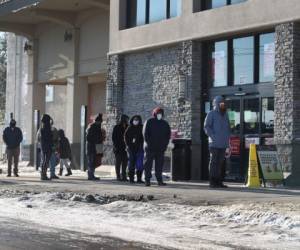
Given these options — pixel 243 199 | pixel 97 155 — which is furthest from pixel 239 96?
pixel 243 199

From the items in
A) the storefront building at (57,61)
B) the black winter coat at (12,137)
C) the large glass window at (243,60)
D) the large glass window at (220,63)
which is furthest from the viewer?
the storefront building at (57,61)

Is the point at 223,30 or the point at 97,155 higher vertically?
the point at 223,30

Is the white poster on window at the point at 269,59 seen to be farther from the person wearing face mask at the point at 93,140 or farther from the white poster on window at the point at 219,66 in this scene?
the person wearing face mask at the point at 93,140

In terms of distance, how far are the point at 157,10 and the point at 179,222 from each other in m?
12.2

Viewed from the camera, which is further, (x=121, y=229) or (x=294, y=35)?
(x=294, y=35)

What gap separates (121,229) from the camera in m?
10.5

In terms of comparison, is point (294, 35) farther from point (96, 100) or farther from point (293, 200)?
point (96, 100)

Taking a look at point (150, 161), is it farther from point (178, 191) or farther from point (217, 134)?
point (217, 134)

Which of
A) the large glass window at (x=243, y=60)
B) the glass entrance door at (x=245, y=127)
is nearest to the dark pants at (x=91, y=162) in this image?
the glass entrance door at (x=245, y=127)

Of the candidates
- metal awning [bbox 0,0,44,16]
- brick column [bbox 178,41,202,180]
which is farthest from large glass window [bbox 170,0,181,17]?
metal awning [bbox 0,0,44,16]

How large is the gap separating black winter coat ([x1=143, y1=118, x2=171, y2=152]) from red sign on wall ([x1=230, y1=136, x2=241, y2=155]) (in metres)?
2.87

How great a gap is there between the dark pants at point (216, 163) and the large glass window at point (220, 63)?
14.5 ft

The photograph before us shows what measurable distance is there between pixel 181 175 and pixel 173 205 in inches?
272

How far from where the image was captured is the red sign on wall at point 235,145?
18781 millimetres
